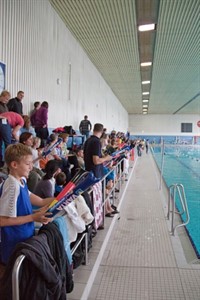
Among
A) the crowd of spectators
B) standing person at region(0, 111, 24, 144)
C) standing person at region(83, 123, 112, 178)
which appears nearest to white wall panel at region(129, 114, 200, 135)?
the crowd of spectators

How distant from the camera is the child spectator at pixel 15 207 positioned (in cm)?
149

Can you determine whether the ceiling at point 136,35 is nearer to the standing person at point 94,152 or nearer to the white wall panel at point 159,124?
the standing person at point 94,152

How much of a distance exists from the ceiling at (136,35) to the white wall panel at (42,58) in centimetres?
53

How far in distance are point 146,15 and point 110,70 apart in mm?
6564

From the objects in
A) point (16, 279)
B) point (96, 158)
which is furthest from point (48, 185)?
point (16, 279)

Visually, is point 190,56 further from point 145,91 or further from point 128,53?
point 145,91

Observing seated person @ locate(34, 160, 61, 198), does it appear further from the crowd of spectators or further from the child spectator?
the child spectator

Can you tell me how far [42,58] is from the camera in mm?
6402

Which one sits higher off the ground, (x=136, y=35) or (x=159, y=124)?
(x=136, y=35)

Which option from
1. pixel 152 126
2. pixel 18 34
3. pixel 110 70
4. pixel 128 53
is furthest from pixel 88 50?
pixel 152 126

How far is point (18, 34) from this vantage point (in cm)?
518

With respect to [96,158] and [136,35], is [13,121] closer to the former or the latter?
[96,158]

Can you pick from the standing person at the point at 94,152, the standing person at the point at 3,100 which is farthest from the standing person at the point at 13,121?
the standing person at the point at 94,152

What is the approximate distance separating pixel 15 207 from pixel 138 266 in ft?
7.25
